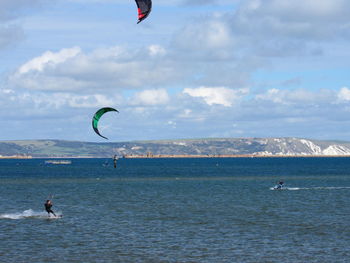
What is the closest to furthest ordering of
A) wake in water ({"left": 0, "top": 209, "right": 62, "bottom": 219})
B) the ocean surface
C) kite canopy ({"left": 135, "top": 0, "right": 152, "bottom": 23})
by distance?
the ocean surface, kite canopy ({"left": 135, "top": 0, "right": 152, "bottom": 23}), wake in water ({"left": 0, "top": 209, "right": 62, "bottom": 219})

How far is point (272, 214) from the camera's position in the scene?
66750 mm

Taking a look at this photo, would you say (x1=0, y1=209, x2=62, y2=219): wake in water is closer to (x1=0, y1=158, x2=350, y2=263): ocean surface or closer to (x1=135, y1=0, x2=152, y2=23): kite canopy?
(x1=0, y1=158, x2=350, y2=263): ocean surface

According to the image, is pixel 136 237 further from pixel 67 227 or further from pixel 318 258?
pixel 318 258

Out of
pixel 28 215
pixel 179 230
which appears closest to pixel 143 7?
pixel 179 230

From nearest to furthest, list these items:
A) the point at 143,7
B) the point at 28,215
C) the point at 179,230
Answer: the point at 143,7 < the point at 179,230 < the point at 28,215

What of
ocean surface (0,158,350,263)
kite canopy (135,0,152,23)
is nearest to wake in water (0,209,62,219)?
ocean surface (0,158,350,263)

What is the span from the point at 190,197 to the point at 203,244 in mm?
46082

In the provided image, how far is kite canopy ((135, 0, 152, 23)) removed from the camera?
43175 millimetres

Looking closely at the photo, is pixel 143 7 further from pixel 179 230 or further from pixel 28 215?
pixel 28 215

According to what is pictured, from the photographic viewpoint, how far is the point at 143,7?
44.3 m

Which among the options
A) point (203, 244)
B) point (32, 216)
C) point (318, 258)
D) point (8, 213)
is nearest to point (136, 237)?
point (203, 244)

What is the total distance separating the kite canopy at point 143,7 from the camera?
43.2 meters

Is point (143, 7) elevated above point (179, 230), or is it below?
above

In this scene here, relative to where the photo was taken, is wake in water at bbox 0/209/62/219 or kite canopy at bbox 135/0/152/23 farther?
wake in water at bbox 0/209/62/219
